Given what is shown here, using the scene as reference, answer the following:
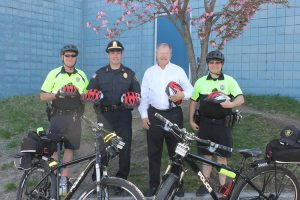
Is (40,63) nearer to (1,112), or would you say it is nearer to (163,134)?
(1,112)

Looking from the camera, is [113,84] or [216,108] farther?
[113,84]

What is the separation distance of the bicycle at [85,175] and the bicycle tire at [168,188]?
175 mm

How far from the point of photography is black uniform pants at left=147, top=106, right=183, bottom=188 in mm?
5352

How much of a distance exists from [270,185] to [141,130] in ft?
13.0

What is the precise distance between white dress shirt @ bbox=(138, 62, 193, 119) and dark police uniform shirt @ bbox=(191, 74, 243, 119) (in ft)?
0.50

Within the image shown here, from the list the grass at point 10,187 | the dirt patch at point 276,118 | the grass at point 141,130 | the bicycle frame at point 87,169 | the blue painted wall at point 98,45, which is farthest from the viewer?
the blue painted wall at point 98,45

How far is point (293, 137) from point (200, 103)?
1.27 metres

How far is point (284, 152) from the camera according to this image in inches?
174

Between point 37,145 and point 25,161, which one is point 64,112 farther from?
point 25,161

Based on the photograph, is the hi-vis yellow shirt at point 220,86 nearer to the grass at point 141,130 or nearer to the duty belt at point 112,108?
the duty belt at point 112,108

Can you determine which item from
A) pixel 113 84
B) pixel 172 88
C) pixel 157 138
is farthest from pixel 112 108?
pixel 172 88

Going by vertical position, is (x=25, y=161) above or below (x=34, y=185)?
above

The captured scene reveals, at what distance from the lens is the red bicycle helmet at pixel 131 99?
522cm

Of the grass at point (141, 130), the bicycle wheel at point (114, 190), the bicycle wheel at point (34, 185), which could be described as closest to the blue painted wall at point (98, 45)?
the grass at point (141, 130)
